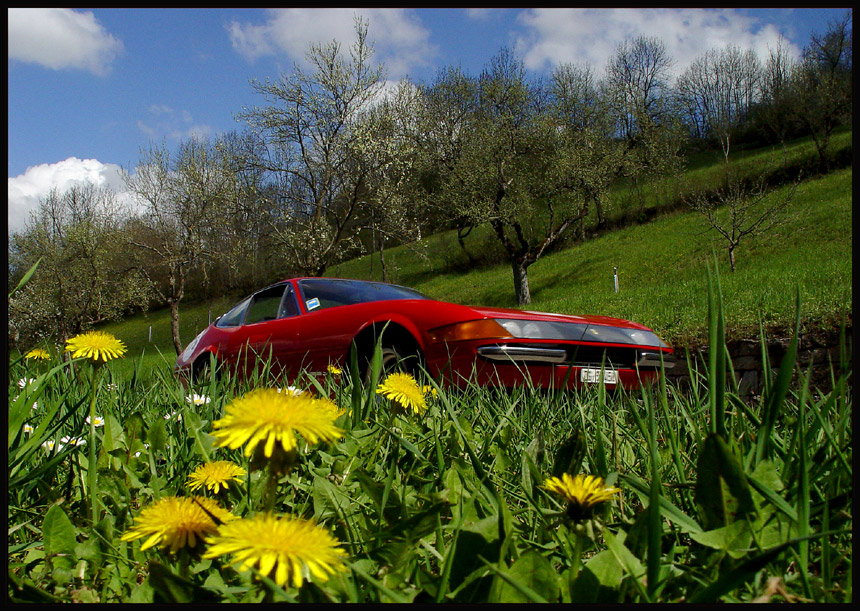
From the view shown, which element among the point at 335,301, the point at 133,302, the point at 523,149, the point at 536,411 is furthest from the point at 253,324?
the point at 133,302

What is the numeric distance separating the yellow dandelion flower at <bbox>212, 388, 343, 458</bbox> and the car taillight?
2.66m

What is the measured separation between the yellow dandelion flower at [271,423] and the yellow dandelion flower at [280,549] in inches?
2.6

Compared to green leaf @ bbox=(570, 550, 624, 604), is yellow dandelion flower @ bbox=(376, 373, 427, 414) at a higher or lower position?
higher

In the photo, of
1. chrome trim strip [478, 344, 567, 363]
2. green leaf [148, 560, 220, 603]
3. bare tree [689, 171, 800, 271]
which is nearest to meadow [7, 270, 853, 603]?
green leaf [148, 560, 220, 603]

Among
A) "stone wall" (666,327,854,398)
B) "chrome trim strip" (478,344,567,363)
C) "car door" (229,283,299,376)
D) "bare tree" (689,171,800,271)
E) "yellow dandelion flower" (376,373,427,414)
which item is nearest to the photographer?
"yellow dandelion flower" (376,373,427,414)

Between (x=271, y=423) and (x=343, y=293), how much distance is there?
13.7 ft

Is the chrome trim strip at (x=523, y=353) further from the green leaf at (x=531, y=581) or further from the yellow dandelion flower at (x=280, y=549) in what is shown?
the yellow dandelion flower at (x=280, y=549)

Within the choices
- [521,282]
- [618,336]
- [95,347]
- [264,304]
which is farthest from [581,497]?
[521,282]

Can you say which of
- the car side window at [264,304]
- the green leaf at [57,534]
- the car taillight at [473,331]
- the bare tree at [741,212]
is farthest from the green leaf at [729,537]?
the bare tree at [741,212]

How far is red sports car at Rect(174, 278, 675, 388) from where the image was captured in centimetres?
314

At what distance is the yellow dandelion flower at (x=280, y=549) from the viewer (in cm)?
41

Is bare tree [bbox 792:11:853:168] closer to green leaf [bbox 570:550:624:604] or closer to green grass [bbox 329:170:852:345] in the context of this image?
green grass [bbox 329:170:852:345]

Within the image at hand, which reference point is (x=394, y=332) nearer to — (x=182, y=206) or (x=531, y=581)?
(x=531, y=581)

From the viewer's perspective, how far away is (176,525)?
57 centimetres
